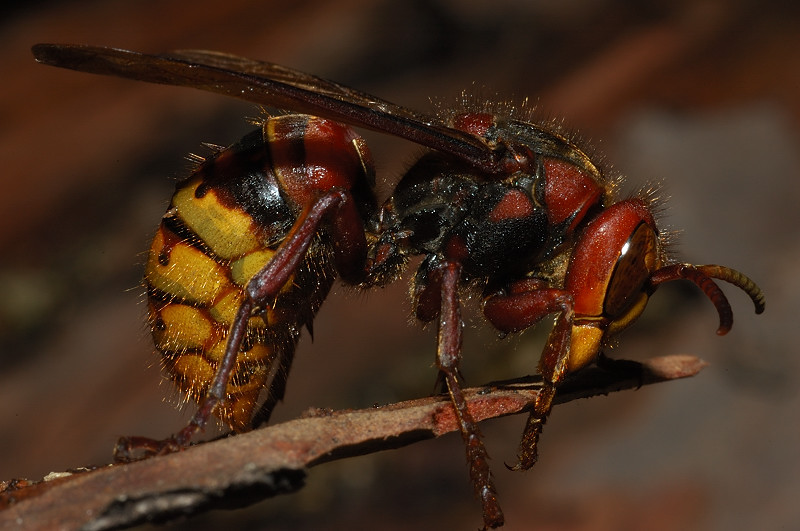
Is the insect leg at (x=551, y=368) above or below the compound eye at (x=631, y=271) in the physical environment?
below

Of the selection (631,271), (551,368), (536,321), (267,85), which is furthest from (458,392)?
(267,85)

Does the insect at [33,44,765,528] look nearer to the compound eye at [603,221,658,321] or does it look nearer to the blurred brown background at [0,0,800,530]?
the compound eye at [603,221,658,321]

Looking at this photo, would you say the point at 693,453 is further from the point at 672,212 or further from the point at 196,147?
the point at 196,147

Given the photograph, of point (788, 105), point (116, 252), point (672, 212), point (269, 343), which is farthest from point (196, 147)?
point (788, 105)

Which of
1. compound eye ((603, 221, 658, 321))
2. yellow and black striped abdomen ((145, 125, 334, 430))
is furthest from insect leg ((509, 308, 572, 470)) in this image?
yellow and black striped abdomen ((145, 125, 334, 430))

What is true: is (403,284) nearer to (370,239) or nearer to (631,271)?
(370,239)

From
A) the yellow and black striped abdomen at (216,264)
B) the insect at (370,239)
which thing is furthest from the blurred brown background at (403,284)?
the yellow and black striped abdomen at (216,264)

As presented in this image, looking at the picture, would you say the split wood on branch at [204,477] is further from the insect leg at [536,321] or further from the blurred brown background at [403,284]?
the blurred brown background at [403,284]
